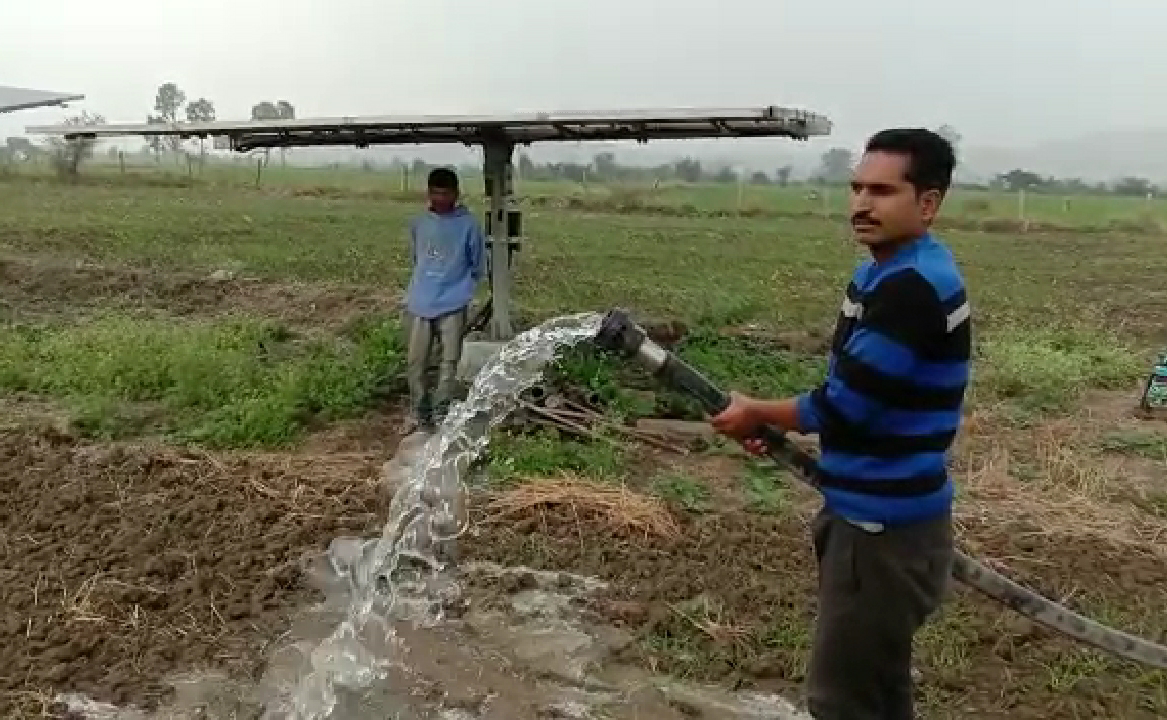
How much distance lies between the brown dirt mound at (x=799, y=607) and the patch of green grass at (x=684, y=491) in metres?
0.16

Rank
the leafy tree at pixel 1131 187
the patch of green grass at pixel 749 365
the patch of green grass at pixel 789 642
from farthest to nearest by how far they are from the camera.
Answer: the leafy tree at pixel 1131 187, the patch of green grass at pixel 749 365, the patch of green grass at pixel 789 642

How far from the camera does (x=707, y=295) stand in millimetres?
11422

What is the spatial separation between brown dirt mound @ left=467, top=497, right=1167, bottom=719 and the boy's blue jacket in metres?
1.94

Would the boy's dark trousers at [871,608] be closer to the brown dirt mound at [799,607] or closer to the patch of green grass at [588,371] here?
the brown dirt mound at [799,607]

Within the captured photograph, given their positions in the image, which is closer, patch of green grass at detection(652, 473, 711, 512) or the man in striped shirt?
the man in striped shirt

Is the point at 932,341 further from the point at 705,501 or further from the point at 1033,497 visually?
the point at 1033,497

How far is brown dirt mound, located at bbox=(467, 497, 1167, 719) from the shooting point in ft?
12.2

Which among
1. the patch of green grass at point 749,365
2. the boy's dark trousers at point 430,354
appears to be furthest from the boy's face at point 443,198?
the patch of green grass at point 749,365

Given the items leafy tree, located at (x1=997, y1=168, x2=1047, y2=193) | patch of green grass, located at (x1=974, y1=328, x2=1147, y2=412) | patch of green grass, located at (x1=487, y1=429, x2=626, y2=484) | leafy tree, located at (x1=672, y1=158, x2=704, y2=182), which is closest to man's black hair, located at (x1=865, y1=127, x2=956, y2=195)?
patch of green grass, located at (x1=487, y1=429, x2=626, y2=484)

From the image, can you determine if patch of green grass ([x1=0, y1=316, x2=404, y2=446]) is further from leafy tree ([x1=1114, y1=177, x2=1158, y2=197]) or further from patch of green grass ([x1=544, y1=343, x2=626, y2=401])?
leafy tree ([x1=1114, y1=177, x2=1158, y2=197])

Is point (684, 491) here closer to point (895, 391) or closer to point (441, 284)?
point (441, 284)

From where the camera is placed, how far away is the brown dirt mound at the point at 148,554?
3.79 metres

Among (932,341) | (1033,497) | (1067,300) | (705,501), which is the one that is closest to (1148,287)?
(1067,300)

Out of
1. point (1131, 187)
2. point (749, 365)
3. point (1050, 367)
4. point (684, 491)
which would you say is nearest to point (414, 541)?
point (684, 491)
